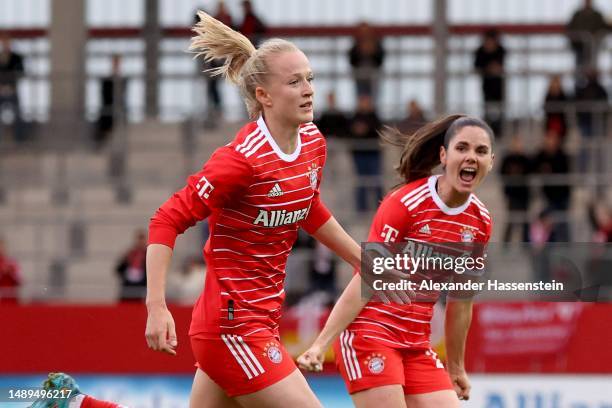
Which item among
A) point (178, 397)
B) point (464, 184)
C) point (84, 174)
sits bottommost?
point (178, 397)

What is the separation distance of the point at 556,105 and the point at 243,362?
957 centimetres

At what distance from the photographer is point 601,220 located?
1291cm

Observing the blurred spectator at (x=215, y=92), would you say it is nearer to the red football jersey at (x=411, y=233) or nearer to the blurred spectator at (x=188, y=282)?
the blurred spectator at (x=188, y=282)

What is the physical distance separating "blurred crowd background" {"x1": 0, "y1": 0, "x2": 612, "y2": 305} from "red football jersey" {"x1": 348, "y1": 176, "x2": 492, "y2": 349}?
6225mm

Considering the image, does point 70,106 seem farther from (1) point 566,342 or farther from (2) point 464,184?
Result: (2) point 464,184

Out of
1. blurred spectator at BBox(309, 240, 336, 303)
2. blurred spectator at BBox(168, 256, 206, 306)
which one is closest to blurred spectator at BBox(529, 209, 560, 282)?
blurred spectator at BBox(309, 240, 336, 303)

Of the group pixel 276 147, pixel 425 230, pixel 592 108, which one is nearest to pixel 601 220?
pixel 592 108

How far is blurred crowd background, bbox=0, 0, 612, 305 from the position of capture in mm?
13438

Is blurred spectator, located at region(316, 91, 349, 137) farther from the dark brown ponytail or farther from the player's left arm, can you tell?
the player's left arm

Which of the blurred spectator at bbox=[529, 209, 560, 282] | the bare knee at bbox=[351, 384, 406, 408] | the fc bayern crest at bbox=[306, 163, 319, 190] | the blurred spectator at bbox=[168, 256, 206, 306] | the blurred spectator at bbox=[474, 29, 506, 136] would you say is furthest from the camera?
the blurred spectator at bbox=[474, 29, 506, 136]

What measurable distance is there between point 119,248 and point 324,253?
9.17 feet

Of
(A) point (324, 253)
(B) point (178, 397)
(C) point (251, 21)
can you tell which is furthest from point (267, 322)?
(C) point (251, 21)

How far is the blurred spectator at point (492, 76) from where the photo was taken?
14.5 meters

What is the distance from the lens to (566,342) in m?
10.3
